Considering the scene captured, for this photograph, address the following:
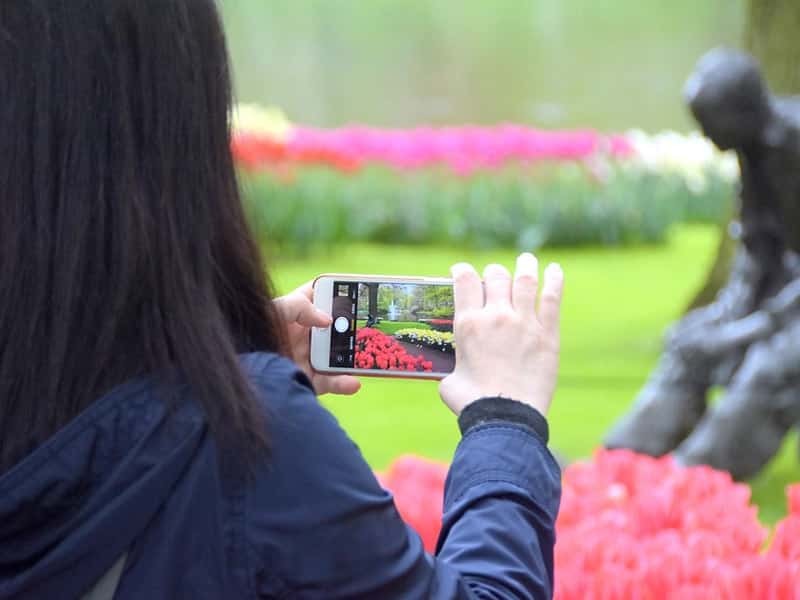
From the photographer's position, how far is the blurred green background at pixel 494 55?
7648 millimetres

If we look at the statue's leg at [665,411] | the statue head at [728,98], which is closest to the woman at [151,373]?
the statue head at [728,98]

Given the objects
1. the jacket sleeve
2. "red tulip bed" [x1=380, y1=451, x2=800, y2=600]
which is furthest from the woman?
"red tulip bed" [x1=380, y1=451, x2=800, y2=600]

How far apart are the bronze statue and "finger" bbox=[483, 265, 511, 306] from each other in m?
1.78

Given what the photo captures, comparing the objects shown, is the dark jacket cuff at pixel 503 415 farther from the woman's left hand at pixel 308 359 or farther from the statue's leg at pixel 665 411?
the statue's leg at pixel 665 411

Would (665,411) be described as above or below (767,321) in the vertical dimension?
below

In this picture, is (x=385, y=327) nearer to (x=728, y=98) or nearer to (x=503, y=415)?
(x=503, y=415)

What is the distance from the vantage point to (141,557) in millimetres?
758

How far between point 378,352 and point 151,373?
0.30m

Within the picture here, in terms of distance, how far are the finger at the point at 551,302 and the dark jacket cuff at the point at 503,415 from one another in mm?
65

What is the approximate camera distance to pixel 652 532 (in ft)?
4.92

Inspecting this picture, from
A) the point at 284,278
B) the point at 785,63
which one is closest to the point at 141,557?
the point at 785,63

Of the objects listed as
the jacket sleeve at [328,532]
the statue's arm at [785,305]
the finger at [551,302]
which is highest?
the finger at [551,302]

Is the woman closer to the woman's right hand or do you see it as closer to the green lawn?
the woman's right hand

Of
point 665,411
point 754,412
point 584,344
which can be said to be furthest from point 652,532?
point 584,344
